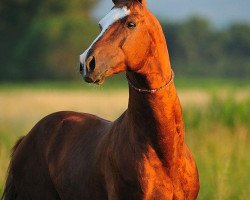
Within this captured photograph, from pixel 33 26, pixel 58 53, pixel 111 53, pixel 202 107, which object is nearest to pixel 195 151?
pixel 202 107

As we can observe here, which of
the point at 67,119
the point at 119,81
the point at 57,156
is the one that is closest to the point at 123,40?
the point at 57,156

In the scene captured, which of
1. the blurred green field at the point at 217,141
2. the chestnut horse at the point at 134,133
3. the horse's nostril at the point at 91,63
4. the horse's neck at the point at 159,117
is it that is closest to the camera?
the horse's nostril at the point at 91,63

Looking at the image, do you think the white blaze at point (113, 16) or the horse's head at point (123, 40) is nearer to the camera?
the horse's head at point (123, 40)

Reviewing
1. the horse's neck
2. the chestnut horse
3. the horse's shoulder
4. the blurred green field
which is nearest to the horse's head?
the chestnut horse

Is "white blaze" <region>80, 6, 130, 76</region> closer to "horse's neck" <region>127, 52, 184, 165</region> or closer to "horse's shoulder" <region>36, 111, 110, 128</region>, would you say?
"horse's neck" <region>127, 52, 184, 165</region>

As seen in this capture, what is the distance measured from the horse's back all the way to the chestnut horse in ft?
0.05

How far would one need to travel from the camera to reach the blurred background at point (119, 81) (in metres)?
9.27

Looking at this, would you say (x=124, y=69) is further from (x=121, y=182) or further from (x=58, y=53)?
(x=58, y=53)

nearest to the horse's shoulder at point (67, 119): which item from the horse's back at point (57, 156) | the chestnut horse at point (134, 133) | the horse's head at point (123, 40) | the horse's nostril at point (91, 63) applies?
the horse's back at point (57, 156)

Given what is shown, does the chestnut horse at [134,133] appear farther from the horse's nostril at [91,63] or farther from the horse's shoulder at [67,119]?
the horse's shoulder at [67,119]

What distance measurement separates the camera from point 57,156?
20.5 feet

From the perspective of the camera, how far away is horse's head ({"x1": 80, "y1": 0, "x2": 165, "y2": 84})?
14.5 ft

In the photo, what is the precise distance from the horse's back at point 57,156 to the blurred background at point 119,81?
168 cm

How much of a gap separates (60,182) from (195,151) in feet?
12.8
